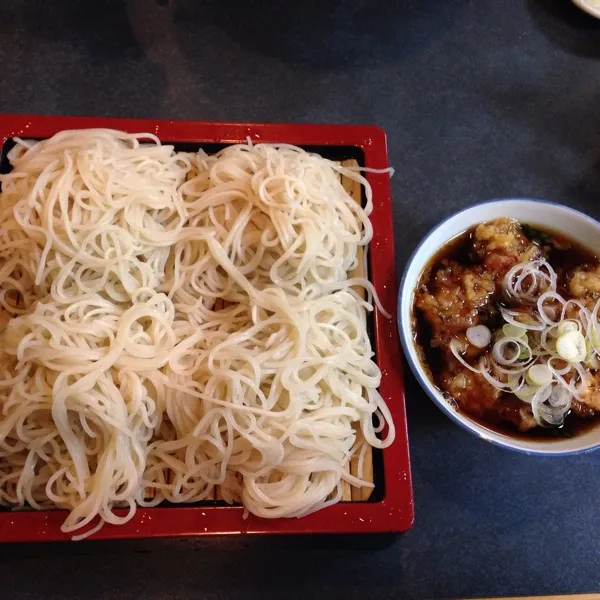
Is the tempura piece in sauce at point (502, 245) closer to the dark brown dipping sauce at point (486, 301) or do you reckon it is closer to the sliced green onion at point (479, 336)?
the dark brown dipping sauce at point (486, 301)

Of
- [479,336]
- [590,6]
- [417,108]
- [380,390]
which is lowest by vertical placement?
[380,390]

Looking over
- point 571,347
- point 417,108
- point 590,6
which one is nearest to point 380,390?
point 571,347

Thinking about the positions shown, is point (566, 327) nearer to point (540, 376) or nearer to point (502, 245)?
point (540, 376)

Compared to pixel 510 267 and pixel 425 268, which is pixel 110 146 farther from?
pixel 510 267

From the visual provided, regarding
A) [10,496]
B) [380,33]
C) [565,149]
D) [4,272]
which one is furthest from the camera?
[380,33]

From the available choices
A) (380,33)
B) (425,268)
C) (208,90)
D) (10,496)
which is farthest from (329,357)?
(380,33)
